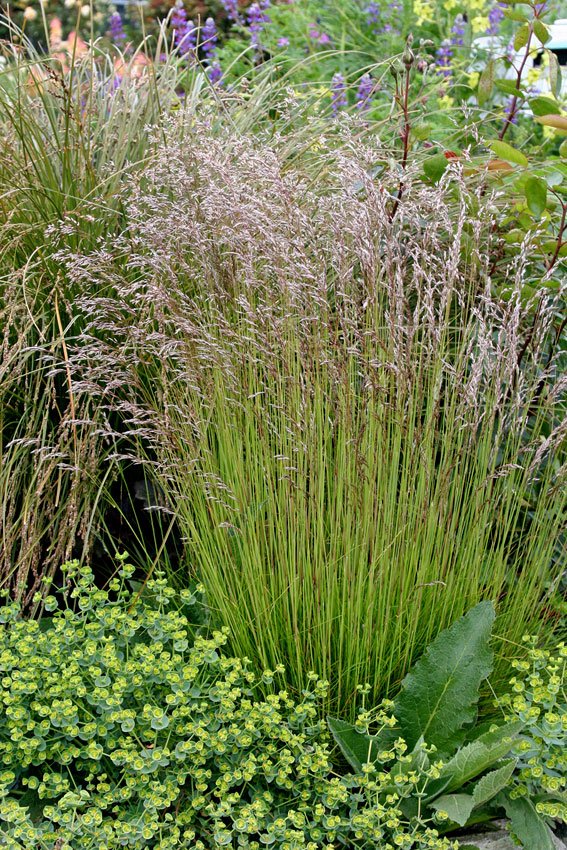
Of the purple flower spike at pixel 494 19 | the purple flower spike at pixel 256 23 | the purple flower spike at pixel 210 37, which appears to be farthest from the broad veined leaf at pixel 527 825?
the purple flower spike at pixel 494 19

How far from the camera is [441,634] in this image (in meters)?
2.20

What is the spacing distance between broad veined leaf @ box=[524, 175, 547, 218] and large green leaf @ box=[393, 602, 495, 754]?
42.3 inches

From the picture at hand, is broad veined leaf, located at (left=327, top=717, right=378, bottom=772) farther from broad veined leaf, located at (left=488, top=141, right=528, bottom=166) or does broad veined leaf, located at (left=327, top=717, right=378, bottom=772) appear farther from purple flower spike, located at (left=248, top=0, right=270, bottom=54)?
purple flower spike, located at (left=248, top=0, right=270, bottom=54)

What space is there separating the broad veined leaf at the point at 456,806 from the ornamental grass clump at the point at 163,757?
6 cm

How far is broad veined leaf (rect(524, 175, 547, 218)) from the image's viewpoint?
2450 millimetres

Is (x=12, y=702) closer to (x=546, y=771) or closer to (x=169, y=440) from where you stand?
(x=169, y=440)

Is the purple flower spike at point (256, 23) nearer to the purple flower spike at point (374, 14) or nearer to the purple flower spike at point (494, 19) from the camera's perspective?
the purple flower spike at point (374, 14)

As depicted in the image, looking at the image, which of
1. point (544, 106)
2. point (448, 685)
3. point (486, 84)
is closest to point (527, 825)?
point (448, 685)

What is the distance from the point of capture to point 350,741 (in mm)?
2098

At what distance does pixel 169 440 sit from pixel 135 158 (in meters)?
1.42

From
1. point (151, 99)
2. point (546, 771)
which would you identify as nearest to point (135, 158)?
point (151, 99)

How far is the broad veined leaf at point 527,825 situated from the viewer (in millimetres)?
1969

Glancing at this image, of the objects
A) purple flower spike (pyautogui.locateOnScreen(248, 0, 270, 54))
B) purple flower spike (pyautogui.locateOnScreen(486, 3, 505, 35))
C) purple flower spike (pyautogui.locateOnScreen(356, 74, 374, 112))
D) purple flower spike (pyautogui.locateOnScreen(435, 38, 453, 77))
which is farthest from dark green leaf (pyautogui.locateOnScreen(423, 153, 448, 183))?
purple flower spike (pyautogui.locateOnScreen(486, 3, 505, 35))

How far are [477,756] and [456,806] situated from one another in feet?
0.37
